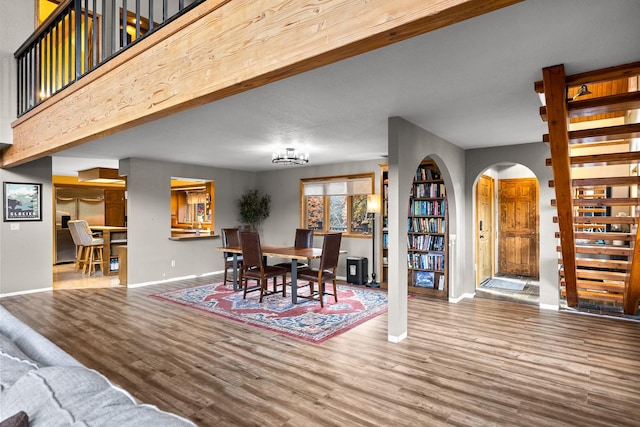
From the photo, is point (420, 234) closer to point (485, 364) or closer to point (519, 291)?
point (519, 291)

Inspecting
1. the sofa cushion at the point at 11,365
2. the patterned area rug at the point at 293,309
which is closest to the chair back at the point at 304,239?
the patterned area rug at the point at 293,309

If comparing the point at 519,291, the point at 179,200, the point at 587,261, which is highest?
the point at 179,200

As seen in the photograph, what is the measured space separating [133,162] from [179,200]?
186 inches

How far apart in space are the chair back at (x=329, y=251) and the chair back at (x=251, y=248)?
0.90 m

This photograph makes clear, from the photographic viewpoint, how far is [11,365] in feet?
3.96

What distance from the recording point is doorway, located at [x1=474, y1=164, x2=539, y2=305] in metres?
6.72

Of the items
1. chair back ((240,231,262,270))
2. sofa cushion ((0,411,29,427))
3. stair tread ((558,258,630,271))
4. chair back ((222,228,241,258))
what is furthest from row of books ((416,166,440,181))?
sofa cushion ((0,411,29,427))

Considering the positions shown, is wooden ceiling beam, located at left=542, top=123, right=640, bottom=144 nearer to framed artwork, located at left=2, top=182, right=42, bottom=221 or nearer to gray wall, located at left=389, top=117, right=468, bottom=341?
gray wall, located at left=389, top=117, right=468, bottom=341

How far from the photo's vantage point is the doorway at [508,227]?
672cm

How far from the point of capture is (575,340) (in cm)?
363

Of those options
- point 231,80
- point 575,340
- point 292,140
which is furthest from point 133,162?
point 575,340

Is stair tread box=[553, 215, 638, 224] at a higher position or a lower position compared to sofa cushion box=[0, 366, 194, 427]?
higher

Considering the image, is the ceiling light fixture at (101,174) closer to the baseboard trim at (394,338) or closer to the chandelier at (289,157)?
the chandelier at (289,157)

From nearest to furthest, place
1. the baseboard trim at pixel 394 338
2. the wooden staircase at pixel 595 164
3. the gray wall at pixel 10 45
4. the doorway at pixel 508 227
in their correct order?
the wooden staircase at pixel 595 164
the baseboard trim at pixel 394 338
the gray wall at pixel 10 45
the doorway at pixel 508 227
